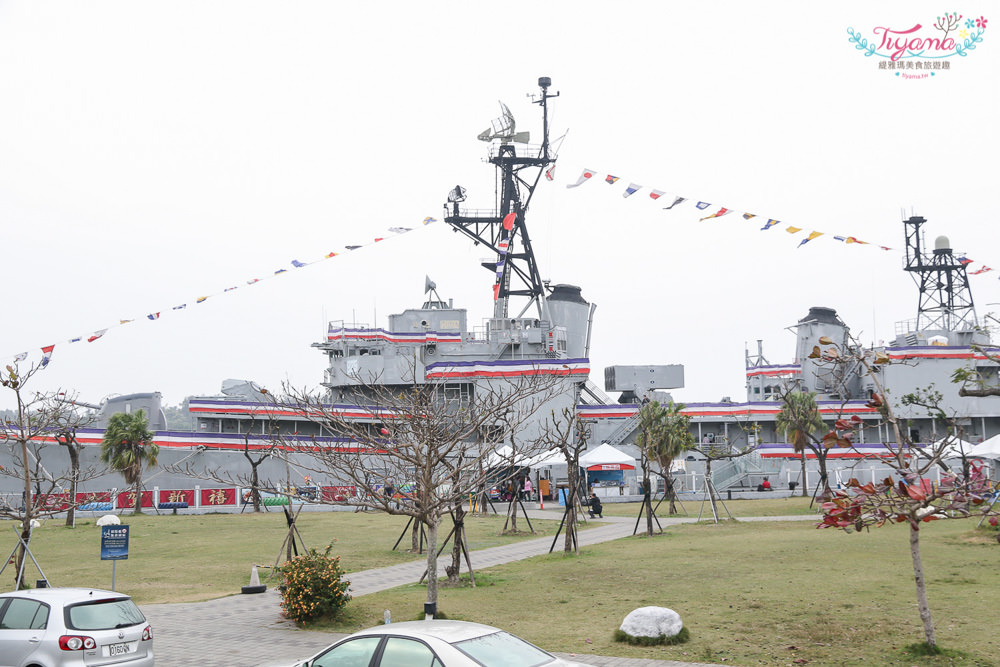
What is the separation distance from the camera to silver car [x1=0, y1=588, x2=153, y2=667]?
903 cm

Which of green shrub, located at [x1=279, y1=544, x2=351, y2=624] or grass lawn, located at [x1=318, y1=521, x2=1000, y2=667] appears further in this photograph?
green shrub, located at [x1=279, y1=544, x2=351, y2=624]

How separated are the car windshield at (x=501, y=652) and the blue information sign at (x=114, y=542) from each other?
10.1 m

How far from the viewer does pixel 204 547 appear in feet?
77.8

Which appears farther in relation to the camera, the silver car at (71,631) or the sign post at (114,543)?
the sign post at (114,543)

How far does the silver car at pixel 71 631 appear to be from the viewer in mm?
9031

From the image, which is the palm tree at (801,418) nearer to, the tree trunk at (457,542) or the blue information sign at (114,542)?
the tree trunk at (457,542)

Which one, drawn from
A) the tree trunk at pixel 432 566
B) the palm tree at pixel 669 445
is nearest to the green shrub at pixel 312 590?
the tree trunk at pixel 432 566

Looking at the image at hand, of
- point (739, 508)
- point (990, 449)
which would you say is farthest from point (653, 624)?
point (739, 508)

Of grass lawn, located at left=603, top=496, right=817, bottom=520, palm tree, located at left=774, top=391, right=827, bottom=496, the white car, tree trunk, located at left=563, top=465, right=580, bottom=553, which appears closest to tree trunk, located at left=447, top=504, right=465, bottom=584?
tree trunk, located at left=563, top=465, right=580, bottom=553

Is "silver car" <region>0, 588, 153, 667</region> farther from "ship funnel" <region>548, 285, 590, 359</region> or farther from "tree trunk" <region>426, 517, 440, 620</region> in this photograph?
"ship funnel" <region>548, 285, 590, 359</region>

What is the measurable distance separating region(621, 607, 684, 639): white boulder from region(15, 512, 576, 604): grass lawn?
31.0ft

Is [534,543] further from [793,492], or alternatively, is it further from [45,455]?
[45,455]

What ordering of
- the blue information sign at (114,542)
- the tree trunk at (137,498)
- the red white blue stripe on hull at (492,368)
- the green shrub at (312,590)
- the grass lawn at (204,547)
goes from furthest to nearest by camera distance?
the red white blue stripe on hull at (492,368), the tree trunk at (137,498), the grass lawn at (204,547), the blue information sign at (114,542), the green shrub at (312,590)

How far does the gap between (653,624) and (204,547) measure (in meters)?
17.0
